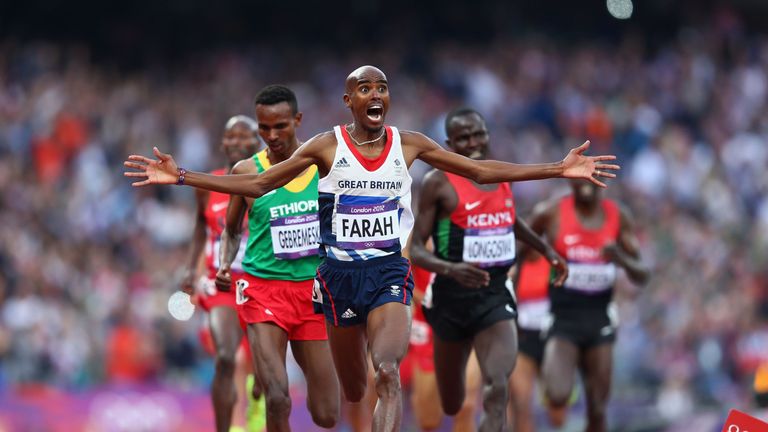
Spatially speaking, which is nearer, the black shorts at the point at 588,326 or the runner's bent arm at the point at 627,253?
the runner's bent arm at the point at 627,253

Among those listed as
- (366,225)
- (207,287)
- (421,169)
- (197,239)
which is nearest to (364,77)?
(366,225)

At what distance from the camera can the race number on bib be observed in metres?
8.76

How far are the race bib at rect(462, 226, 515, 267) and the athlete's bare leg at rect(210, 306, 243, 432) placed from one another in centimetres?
232

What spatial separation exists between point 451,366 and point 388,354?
2.52 metres

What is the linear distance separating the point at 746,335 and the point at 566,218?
28.1ft

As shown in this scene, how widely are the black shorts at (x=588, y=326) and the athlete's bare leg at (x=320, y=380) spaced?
352cm

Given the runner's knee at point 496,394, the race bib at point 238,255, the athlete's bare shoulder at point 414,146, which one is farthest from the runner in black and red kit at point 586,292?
the athlete's bare shoulder at point 414,146

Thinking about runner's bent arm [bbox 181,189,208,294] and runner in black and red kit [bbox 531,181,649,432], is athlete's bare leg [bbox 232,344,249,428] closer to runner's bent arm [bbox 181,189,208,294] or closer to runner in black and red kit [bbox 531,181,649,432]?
runner's bent arm [bbox 181,189,208,294]

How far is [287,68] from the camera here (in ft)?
86.1

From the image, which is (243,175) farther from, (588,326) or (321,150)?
(588,326)

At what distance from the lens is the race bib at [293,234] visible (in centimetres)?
969

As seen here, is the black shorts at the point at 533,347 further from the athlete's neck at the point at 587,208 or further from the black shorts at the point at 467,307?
the black shorts at the point at 467,307

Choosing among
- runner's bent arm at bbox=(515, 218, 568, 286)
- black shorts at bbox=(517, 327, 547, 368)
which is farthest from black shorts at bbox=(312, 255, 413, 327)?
black shorts at bbox=(517, 327, 547, 368)

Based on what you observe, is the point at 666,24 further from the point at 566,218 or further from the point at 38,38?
the point at 566,218
